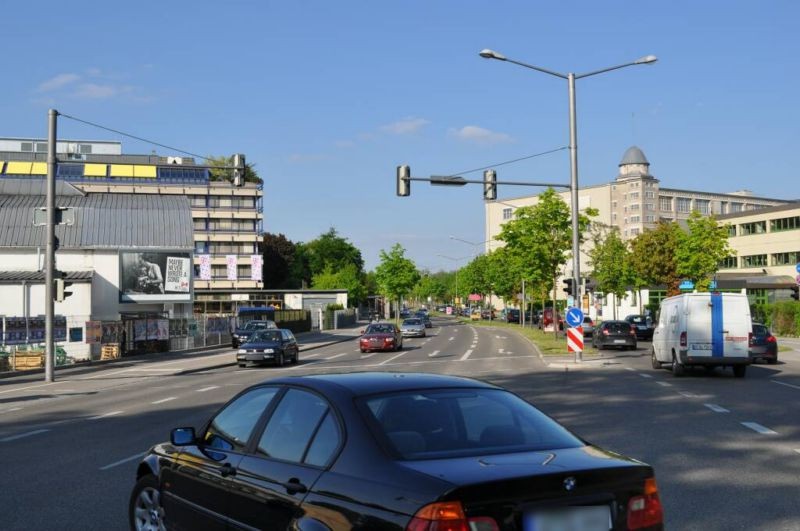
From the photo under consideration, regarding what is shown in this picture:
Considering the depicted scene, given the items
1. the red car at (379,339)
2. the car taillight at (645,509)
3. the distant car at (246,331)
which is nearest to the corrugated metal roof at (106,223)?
the distant car at (246,331)

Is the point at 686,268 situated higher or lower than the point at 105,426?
higher

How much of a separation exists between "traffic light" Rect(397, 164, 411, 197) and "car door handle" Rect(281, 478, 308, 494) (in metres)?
24.4

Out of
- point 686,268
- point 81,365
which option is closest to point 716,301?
point 81,365

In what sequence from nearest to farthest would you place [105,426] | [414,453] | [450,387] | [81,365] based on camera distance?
[414,453] → [450,387] → [105,426] → [81,365]

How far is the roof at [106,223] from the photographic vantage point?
53.9 meters

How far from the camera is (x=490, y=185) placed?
1173 inches

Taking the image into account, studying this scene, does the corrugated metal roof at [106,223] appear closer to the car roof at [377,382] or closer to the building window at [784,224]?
the car roof at [377,382]

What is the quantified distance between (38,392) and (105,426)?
10069 mm

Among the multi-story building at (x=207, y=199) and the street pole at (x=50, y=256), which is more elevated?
the multi-story building at (x=207, y=199)

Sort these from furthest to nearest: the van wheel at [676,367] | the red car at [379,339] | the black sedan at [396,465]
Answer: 1. the red car at [379,339]
2. the van wheel at [676,367]
3. the black sedan at [396,465]

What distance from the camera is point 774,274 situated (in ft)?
274

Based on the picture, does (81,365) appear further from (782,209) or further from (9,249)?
(782,209)

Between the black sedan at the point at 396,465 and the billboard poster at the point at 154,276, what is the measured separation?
5037 centimetres

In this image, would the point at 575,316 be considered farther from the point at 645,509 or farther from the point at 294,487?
the point at 294,487
